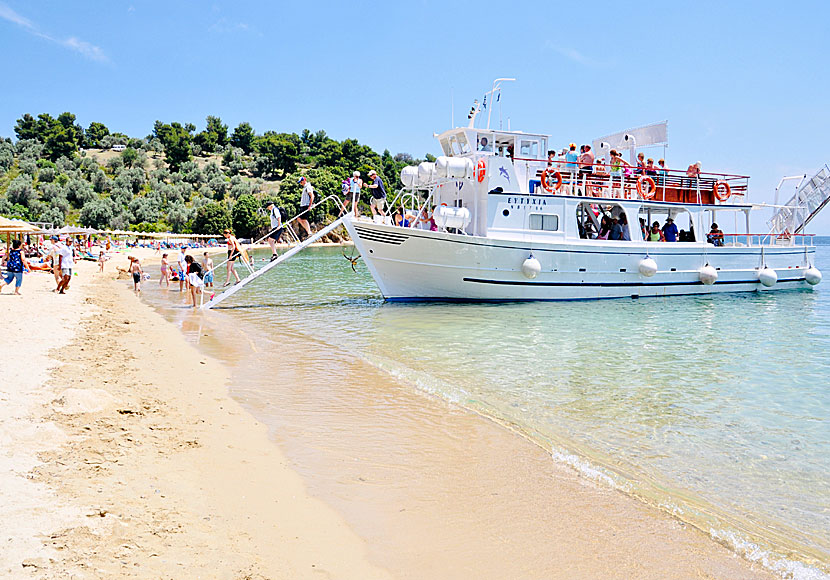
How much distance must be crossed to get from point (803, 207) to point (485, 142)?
16.0 m

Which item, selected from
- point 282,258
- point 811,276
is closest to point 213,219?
point 282,258

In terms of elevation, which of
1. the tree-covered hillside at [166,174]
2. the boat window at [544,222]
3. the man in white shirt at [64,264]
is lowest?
the man in white shirt at [64,264]

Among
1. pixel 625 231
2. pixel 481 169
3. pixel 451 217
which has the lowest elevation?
pixel 625 231

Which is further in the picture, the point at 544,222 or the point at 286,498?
the point at 544,222

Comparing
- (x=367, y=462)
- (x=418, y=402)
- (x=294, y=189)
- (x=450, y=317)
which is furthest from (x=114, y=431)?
(x=294, y=189)

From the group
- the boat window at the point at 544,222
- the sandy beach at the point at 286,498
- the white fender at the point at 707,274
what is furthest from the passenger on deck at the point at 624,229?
the sandy beach at the point at 286,498

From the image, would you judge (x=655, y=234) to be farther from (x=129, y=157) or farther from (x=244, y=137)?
(x=244, y=137)

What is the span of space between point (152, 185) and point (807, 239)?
283 feet

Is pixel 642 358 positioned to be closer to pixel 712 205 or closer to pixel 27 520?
pixel 27 520

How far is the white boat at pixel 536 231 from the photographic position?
1736 cm

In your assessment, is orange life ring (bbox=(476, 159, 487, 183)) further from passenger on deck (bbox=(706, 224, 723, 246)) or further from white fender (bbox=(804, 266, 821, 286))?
white fender (bbox=(804, 266, 821, 286))

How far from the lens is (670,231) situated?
68.6ft

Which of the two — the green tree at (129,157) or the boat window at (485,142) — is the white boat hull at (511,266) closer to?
the boat window at (485,142)

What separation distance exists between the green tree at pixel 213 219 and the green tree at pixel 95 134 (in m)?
68.1
